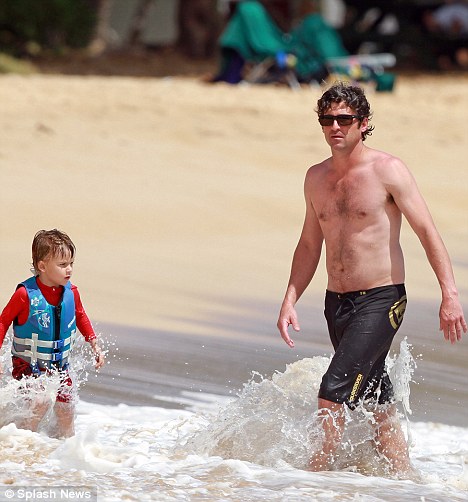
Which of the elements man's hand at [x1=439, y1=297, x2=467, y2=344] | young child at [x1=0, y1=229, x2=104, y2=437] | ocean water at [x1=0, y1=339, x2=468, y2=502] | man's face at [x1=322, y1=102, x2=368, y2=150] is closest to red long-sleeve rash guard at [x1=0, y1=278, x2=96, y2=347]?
young child at [x1=0, y1=229, x2=104, y2=437]

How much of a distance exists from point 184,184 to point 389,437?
761 centimetres

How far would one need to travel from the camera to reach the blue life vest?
505 centimetres

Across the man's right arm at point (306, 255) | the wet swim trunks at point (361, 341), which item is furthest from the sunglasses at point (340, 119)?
the wet swim trunks at point (361, 341)

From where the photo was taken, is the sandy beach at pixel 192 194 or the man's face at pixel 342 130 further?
the sandy beach at pixel 192 194

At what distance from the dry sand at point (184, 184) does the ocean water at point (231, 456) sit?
6.45 feet

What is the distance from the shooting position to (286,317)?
514cm

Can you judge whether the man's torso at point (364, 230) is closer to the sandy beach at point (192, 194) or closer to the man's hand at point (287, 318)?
the man's hand at point (287, 318)

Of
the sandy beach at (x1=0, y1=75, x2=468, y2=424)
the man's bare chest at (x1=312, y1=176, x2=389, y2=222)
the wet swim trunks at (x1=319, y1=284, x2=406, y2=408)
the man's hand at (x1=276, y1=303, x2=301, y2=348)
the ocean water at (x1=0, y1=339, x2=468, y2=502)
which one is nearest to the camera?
the ocean water at (x1=0, y1=339, x2=468, y2=502)

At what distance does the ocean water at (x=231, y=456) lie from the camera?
465 centimetres

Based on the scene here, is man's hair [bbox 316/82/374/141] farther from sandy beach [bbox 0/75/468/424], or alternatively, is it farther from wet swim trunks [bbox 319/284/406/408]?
sandy beach [bbox 0/75/468/424]

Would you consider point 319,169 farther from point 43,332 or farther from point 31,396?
point 31,396

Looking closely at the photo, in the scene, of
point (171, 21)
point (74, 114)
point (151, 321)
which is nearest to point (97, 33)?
point (171, 21)

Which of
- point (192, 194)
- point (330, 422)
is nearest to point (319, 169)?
point (330, 422)

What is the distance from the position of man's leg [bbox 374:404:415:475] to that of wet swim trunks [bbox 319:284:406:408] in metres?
0.06
